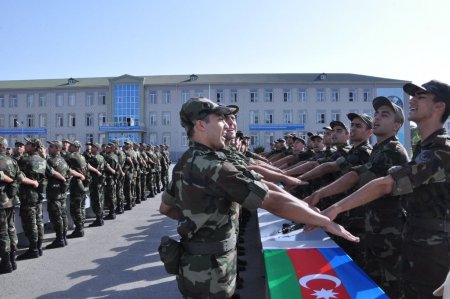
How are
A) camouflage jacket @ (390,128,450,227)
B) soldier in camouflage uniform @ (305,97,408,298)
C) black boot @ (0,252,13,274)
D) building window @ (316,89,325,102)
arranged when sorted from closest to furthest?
camouflage jacket @ (390,128,450,227), soldier in camouflage uniform @ (305,97,408,298), black boot @ (0,252,13,274), building window @ (316,89,325,102)

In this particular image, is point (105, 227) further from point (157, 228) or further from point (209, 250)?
point (209, 250)

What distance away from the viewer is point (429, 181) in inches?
106

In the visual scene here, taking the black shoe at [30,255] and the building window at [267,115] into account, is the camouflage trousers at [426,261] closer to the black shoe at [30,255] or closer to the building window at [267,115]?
the black shoe at [30,255]

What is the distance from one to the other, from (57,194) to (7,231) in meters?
1.50

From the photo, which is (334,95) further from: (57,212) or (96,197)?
(57,212)

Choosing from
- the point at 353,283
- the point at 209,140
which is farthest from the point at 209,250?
the point at 353,283

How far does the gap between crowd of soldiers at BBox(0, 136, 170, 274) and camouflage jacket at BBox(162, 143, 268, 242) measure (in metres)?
4.32

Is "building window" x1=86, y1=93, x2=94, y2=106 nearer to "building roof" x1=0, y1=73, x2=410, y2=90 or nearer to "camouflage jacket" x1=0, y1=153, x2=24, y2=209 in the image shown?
"building roof" x1=0, y1=73, x2=410, y2=90

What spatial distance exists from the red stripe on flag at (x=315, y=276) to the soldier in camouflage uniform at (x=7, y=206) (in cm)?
451

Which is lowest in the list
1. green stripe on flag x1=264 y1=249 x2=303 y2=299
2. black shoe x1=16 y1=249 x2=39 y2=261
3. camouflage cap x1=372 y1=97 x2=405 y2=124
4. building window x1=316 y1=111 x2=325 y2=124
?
black shoe x1=16 y1=249 x2=39 y2=261

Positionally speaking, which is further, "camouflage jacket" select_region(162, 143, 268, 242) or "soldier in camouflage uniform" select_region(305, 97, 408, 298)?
"soldier in camouflage uniform" select_region(305, 97, 408, 298)

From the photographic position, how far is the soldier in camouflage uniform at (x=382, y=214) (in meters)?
3.50

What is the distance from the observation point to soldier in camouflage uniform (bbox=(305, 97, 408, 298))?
138 inches

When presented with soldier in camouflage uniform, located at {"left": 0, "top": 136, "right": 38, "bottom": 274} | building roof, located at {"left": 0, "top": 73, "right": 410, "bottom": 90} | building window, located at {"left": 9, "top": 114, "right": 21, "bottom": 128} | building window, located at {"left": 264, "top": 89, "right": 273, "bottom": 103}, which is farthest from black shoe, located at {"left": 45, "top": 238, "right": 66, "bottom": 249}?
building window, located at {"left": 9, "top": 114, "right": 21, "bottom": 128}
